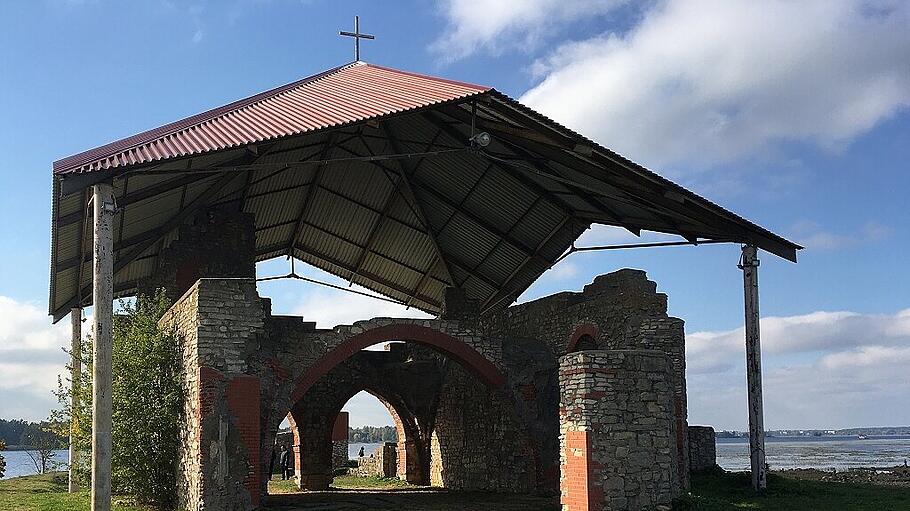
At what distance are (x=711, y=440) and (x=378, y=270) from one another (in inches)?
387

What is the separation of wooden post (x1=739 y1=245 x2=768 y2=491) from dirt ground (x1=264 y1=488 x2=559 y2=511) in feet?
11.6

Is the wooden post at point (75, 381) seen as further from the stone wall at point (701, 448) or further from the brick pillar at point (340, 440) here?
the stone wall at point (701, 448)

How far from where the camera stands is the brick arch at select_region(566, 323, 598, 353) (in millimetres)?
18120

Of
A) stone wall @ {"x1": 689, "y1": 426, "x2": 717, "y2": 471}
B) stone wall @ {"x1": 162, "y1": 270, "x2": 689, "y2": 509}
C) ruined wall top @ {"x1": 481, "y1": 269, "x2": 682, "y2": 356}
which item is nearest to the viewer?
stone wall @ {"x1": 162, "y1": 270, "x2": 689, "y2": 509}

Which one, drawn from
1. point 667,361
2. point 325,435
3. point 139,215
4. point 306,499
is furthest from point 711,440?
point 139,215

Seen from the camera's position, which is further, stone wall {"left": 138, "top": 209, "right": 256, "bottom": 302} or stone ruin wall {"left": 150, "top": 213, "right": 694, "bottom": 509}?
stone wall {"left": 138, "top": 209, "right": 256, "bottom": 302}

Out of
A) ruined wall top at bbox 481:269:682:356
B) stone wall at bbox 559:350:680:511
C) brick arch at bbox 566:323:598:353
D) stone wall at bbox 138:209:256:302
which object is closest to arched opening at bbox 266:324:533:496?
ruined wall top at bbox 481:269:682:356

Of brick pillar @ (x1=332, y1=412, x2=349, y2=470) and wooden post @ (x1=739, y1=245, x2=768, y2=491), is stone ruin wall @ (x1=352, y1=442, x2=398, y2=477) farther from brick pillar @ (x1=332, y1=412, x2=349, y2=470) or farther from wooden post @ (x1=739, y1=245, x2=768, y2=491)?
wooden post @ (x1=739, y1=245, x2=768, y2=491)

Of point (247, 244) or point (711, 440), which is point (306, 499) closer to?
point (247, 244)

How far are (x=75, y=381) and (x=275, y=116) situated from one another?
706 cm

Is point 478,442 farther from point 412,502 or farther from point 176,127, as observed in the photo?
point 176,127

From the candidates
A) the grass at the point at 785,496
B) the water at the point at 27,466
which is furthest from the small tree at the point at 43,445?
the grass at the point at 785,496

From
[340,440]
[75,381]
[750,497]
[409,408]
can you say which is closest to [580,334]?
[750,497]

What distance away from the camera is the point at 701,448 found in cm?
1916
